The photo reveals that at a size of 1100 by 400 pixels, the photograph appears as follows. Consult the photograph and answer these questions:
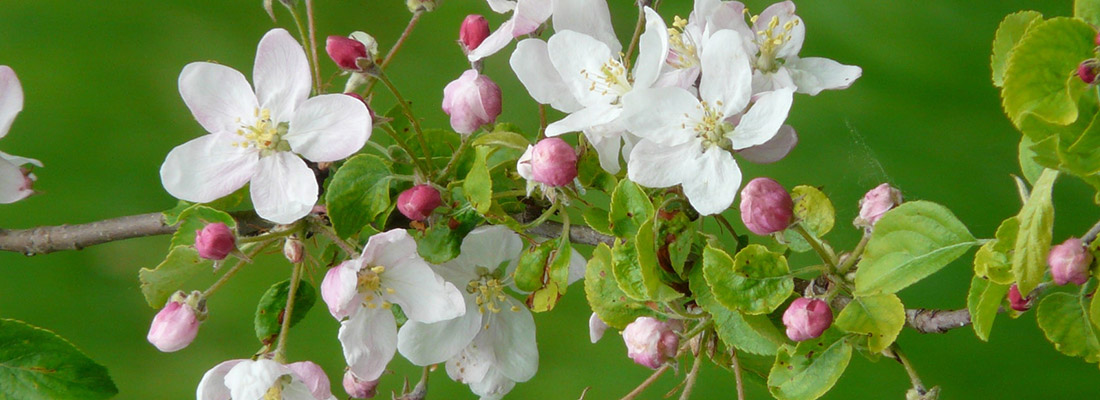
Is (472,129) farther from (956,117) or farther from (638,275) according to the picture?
(956,117)

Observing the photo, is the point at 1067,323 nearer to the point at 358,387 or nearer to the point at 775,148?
the point at 775,148

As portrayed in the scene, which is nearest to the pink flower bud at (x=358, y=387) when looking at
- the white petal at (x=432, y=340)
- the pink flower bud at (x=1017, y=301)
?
the white petal at (x=432, y=340)

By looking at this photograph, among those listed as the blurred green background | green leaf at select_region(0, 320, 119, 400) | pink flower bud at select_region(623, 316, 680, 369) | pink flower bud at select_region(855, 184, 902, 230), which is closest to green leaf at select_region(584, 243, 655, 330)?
pink flower bud at select_region(623, 316, 680, 369)

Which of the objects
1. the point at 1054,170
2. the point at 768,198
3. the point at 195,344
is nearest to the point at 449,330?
the point at 768,198

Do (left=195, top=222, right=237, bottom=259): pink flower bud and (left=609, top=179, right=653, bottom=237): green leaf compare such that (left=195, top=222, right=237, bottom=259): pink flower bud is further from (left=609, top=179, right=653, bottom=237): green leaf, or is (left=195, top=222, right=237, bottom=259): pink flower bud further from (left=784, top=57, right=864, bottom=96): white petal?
(left=784, top=57, right=864, bottom=96): white petal

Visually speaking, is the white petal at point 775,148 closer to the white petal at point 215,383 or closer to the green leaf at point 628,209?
the green leaf at point 628,209
